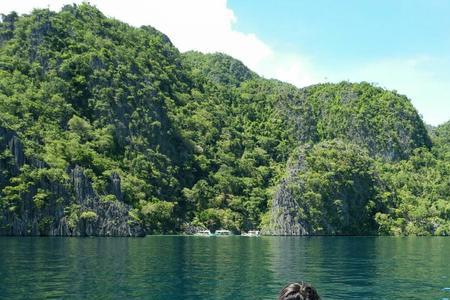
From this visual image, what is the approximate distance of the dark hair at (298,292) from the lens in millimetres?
8359

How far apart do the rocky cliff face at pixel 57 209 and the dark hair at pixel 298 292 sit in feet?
529

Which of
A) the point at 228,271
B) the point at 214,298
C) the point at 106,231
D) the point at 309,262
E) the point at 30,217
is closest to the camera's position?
the point at 214,298

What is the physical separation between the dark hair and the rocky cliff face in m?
161

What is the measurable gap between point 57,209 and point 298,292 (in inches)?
6681

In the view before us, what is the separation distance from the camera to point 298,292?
8.48 meters

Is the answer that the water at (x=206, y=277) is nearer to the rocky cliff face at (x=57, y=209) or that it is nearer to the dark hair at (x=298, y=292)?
the dark hair at (x=298, y=292)

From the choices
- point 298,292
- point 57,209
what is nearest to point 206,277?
point 298,292

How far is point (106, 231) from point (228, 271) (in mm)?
117293

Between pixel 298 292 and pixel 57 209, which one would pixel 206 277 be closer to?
pixel 298 292

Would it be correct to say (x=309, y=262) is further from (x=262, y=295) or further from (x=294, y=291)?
(x=294, y=291)

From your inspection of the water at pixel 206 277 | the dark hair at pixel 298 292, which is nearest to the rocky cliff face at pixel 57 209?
the water at pixel 206 277

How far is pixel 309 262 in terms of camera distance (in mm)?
79438

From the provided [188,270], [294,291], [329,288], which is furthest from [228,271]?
[294,291]

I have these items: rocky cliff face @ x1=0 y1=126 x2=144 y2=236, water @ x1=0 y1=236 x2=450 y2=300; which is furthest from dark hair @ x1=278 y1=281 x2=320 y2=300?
rocky cliff face @ x1=0 y1=126 x2=144 y2=236
